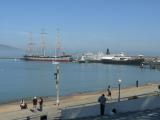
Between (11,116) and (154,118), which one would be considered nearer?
(154,118)

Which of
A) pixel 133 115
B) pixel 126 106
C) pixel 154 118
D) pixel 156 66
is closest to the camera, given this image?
pixel 154 118

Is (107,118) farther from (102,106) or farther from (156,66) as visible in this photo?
(156,66)

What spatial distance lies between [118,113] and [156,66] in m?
153

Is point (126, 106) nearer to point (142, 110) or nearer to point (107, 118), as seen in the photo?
point (142, 110)

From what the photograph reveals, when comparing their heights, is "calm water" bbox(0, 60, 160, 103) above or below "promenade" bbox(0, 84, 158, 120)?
below

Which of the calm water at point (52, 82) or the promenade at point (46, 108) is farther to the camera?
the calm water at point (52, 82)

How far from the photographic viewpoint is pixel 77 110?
23.0 meters

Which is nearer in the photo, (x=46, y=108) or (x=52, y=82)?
(x=46, y=108)

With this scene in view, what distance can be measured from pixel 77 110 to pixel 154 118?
3.70 m

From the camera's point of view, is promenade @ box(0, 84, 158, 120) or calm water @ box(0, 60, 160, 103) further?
calm water @ box(0, 60, 160, 103)

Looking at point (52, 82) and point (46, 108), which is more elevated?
point (46, 108)

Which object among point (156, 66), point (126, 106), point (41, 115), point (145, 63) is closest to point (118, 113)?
point (126, 106)

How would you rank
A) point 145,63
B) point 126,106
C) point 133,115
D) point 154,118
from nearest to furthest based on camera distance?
point 154,118
point 133,115
point 126,106
point 145,63

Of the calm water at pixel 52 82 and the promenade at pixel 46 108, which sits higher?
the promenade at pixel 46 108
